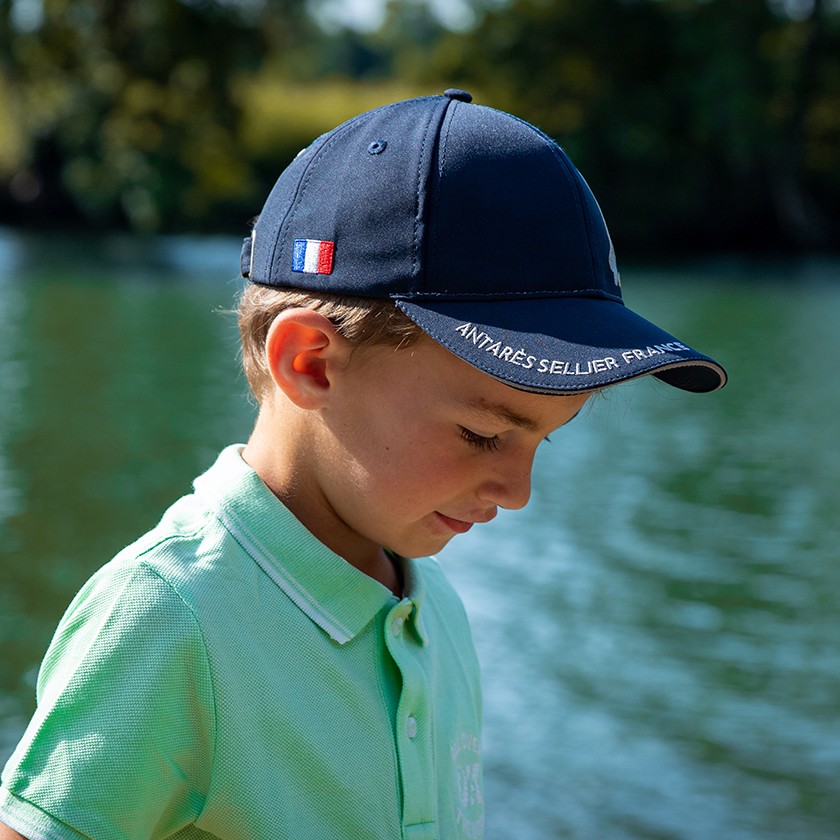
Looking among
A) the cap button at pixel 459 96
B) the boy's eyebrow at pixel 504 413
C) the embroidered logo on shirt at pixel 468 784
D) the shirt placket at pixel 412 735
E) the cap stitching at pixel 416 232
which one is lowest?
the embroidered logo on shirt at pixel 468 784

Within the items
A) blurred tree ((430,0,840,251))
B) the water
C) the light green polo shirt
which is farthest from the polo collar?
blurred tree ((430,0,840,251))

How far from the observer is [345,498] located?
1234 mm

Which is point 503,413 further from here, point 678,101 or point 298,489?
point 678,101

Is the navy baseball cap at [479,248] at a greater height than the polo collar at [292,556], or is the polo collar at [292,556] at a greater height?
the navy baseball cap at [479,248]

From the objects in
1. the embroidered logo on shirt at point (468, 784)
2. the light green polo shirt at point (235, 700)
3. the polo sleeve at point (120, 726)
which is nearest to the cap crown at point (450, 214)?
the light green polo shirt at point (235, 700)

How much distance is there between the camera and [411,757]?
120 centimetres

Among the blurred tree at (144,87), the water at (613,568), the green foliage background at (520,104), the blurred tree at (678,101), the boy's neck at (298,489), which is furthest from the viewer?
the blurred tree at (678,101)

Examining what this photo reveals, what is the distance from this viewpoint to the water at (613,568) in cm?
300

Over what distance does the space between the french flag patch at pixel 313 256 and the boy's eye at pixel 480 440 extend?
194 millimetres

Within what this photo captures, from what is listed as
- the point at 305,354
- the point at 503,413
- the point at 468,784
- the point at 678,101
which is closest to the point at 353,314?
the point at 305,354

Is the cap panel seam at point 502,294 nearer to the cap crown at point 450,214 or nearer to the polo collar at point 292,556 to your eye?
the cap crown at point 450,214

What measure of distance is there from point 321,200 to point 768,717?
254 centimetres

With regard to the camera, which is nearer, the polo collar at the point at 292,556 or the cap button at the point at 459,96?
the polo collar at the point at 292,556

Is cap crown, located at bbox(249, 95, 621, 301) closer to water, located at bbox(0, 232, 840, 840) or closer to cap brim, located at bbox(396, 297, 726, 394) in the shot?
cap brim, located at bbox(396, 297, 726, 394)
